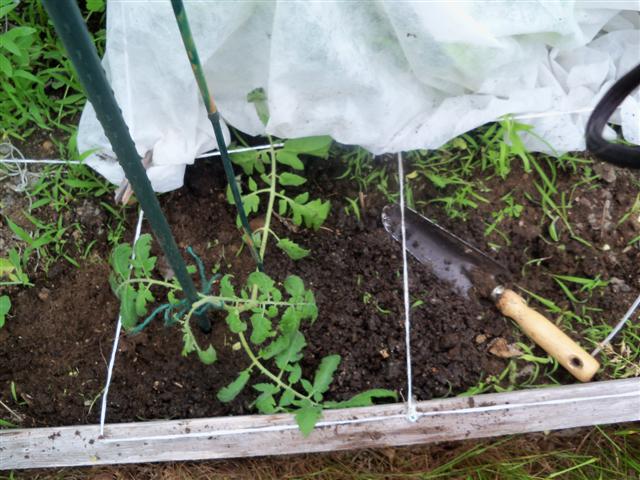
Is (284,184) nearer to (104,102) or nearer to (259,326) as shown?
(259,326)

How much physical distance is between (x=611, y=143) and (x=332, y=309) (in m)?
0.91

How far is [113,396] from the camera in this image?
5.21 ft

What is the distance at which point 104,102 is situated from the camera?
3.15ft

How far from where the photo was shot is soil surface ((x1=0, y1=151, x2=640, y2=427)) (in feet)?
5.21

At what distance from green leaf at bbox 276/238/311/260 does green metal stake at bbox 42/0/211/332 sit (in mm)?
308

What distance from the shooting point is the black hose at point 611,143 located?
0.90 meters

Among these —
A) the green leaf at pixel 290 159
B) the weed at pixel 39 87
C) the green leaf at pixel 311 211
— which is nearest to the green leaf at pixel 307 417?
the green leaf at pixel 311 211

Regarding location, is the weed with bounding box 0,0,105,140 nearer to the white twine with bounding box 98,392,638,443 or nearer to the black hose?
the white twine with bounding box 98,392,638,443

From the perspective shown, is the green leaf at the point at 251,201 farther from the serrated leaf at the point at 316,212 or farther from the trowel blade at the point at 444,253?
the trowel blade at the point at 444,253

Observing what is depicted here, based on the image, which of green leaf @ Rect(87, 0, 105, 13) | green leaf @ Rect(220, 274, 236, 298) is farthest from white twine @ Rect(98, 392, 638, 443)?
green leaf @ Rect(87, 0, 105, 13)

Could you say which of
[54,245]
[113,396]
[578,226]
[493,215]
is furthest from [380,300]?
[54,245]

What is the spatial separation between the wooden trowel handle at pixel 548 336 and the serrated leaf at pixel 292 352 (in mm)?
545

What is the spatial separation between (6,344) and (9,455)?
11.8 inches

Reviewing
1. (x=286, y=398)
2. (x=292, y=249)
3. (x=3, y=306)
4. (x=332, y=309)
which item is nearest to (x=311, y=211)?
(x=292, y=249)
